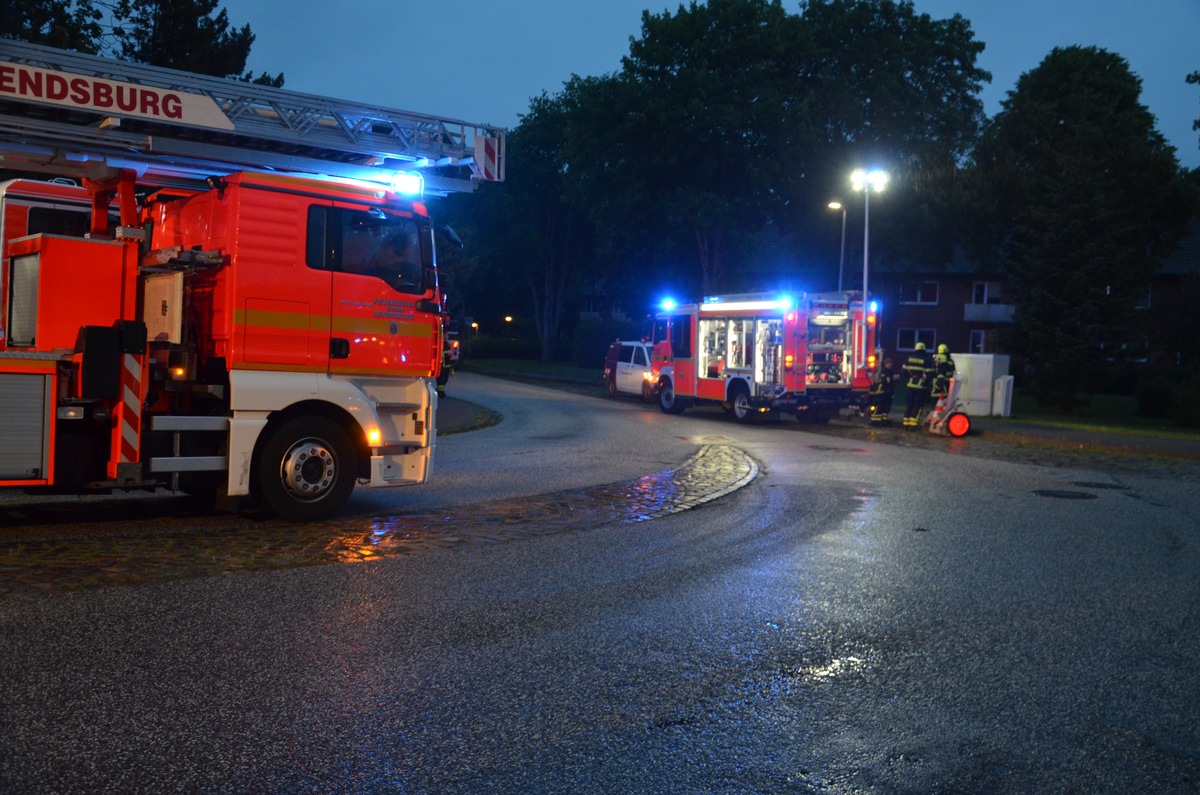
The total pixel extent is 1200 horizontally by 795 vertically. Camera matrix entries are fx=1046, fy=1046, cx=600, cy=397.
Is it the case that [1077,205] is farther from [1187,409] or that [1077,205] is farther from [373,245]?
[373,245]

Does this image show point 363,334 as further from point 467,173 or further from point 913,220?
point 913,220

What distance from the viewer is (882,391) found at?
23.5m

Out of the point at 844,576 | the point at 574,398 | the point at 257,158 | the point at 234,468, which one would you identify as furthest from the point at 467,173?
the point at 574,398

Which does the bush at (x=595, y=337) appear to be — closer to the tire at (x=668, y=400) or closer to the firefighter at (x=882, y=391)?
the tire at (x=668, y=400)

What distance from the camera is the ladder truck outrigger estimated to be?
810 cm

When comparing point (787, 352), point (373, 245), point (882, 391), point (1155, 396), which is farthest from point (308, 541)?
point (1155, 396)

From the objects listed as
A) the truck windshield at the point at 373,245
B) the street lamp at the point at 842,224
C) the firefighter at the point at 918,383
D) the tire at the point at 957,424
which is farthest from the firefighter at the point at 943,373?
the street lamp at the point at 842,224

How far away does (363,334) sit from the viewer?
933 cm

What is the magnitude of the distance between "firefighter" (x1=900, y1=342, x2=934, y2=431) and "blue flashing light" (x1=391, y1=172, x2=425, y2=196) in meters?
14.4

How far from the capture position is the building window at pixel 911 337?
55.9m

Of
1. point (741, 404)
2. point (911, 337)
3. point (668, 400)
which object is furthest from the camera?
point (911, 337)

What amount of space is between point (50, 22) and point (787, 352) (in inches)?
796

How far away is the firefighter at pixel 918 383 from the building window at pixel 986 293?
34.8 m

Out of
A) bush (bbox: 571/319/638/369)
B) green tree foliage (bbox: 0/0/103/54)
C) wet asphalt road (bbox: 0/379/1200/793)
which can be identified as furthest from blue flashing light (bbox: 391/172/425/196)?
bush (bbox: 571/319/638/369)
